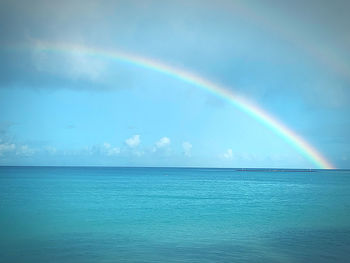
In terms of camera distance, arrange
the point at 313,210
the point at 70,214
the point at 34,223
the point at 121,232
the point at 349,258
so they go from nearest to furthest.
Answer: the point at 349,258, the point at 121,232, the point at 34,223, the point at 70,214, the point at 313,210

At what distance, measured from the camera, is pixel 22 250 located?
829 inches

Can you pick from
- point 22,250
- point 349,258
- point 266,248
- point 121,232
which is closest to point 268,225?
point 266,248

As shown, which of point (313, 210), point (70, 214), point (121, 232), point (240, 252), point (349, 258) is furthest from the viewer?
point (313, 210)

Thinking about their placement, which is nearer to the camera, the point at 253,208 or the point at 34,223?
the point at 34,223

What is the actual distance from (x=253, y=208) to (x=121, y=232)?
71.3 ft

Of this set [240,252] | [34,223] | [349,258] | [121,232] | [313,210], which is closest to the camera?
[349,258]

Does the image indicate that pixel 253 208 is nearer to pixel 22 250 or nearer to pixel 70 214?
pixel 70 214

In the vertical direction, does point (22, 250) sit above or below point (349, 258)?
below

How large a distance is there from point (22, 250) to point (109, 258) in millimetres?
5967

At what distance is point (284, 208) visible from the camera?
142 feet

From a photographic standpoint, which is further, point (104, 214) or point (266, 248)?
point (104, 214)

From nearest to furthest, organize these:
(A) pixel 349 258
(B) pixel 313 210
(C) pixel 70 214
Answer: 1. (A) pixel 349 258
2. (C) pixel 70 214
3. (B) pixel 313 210

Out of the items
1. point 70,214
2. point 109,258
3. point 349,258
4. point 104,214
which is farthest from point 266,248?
→ point 70,214

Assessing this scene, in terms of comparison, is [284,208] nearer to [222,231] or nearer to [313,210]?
[313,210]
